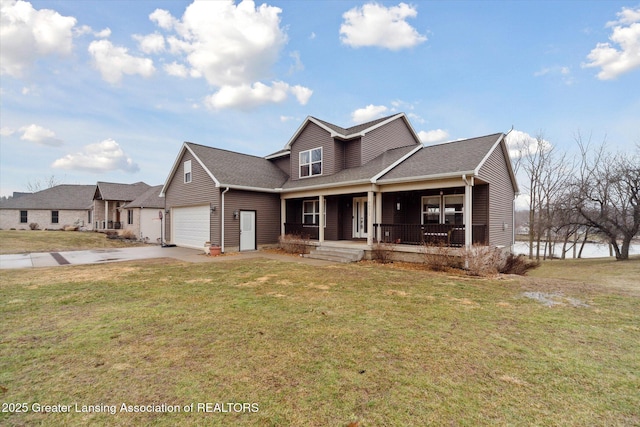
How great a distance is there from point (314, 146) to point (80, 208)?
31.7 meters

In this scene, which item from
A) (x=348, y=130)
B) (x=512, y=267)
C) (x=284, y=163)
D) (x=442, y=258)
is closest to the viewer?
(x=442, y=258)

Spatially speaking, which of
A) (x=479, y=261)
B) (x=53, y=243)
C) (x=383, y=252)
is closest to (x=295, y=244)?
(x=383, y=252)

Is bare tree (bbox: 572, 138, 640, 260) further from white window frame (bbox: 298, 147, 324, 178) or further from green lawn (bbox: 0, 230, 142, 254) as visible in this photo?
green lawn (bbox: 0, 230, 142, 254)

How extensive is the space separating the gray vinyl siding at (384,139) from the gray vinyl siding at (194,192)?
8.27 metres

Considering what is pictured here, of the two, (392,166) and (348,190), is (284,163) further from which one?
(392,166)

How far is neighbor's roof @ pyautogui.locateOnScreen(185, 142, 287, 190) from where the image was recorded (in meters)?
15.2

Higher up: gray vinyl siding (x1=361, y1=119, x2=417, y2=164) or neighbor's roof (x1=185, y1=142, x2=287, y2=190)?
gray vinyl siding (x1=361, y1=119, x2=417, y2=164)

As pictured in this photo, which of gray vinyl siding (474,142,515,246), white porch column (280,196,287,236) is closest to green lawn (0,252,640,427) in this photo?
gray vinyl siding (474,142,515,246)

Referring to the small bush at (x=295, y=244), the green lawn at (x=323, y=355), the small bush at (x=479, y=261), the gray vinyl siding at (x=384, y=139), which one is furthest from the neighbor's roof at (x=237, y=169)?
the small bush at (x=479, y=261)

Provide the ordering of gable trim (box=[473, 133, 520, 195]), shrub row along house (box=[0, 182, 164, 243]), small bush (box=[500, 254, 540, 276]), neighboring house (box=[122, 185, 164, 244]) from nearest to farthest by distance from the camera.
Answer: gable trim (box=[473, 133, 520, 195]), small bush (box=[500, 254, 540, 276]), neighboring house (box=[122, 185, 164, 244]), shrub row along house (box=[0, 182, 164, 243])

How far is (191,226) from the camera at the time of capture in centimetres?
1694

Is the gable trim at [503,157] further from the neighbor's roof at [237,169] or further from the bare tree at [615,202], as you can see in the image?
the neighbor's roof at [237,169]

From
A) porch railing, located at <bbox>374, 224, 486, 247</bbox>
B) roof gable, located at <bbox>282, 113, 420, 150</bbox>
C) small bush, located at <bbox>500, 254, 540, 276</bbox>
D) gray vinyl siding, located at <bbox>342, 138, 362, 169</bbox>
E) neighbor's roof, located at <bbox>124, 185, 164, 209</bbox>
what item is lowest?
small bush, located at <bbox>500, 254, 540, 276</bbox>

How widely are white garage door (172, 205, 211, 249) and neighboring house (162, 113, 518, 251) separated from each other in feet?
0.20
